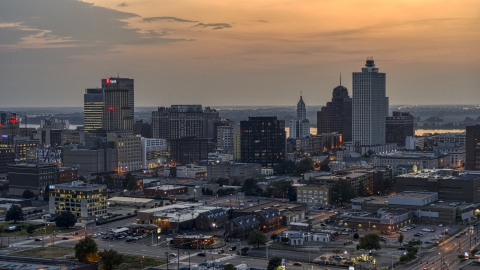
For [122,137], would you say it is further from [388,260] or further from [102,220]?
[388,260]

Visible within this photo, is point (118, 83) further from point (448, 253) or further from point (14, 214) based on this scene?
point (448, 253)

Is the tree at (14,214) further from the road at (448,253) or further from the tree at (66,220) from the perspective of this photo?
the road at (448,253)

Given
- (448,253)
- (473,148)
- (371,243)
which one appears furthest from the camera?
(473,148)

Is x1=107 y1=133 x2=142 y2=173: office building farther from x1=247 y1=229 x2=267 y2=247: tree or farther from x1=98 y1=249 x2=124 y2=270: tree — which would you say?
x1=98 y1=249 x2=124 y2=270: tree

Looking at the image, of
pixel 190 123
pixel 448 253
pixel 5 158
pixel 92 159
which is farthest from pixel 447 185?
pixel 190 123

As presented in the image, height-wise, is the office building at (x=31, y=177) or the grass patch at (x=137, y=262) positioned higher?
the office building at (x=31, y=177)

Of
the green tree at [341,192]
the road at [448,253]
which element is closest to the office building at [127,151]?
the green tree at [341,192]

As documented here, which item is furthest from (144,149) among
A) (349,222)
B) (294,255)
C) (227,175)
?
(294,255)
